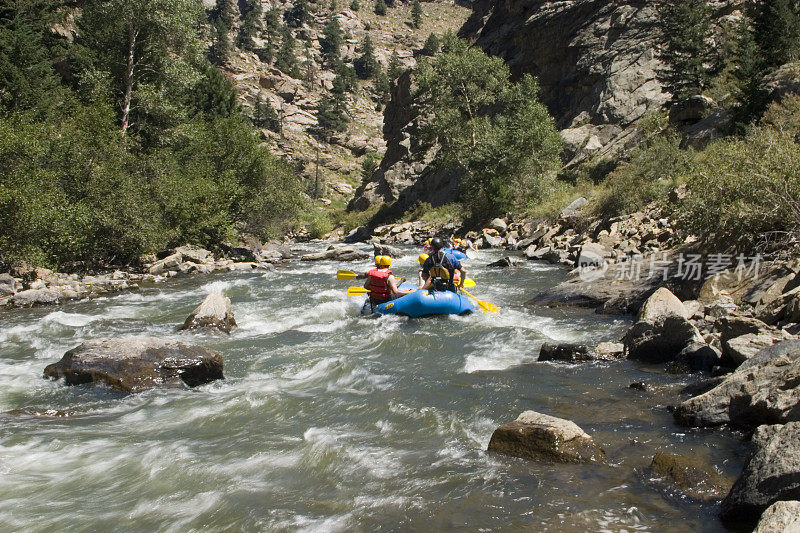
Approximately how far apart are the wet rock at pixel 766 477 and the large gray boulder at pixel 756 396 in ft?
2.58

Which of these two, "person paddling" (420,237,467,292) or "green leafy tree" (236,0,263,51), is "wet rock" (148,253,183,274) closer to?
"person paddling" (420,237,467,292)

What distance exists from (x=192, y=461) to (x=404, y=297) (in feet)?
19.8

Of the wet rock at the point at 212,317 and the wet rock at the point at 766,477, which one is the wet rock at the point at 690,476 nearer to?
the wet rock at the point at 766,477

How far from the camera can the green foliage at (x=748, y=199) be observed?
8.50 metres

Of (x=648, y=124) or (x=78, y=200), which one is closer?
(x=78, y=200)

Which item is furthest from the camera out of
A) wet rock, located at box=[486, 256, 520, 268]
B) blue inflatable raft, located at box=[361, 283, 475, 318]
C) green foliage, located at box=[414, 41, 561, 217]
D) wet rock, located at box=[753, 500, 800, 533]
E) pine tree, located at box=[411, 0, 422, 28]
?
pine tree, located at box=[411, 0, 422, 28]

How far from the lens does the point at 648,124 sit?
26.4 metres

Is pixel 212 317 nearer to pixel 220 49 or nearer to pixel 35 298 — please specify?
pixel 35 298

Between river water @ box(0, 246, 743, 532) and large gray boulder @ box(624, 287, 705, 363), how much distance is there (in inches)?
13.5

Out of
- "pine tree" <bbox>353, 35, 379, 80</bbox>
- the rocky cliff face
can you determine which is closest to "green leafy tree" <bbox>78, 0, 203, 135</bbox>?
the rocky cliff face

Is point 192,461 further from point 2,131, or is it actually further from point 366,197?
point 366,197

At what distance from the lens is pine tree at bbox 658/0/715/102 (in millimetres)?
29547

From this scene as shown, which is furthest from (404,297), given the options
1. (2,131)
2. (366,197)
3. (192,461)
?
(366,197)

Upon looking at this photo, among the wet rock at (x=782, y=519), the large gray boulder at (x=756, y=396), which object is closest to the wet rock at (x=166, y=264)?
the large gray boulder at (x=756, y=396)
